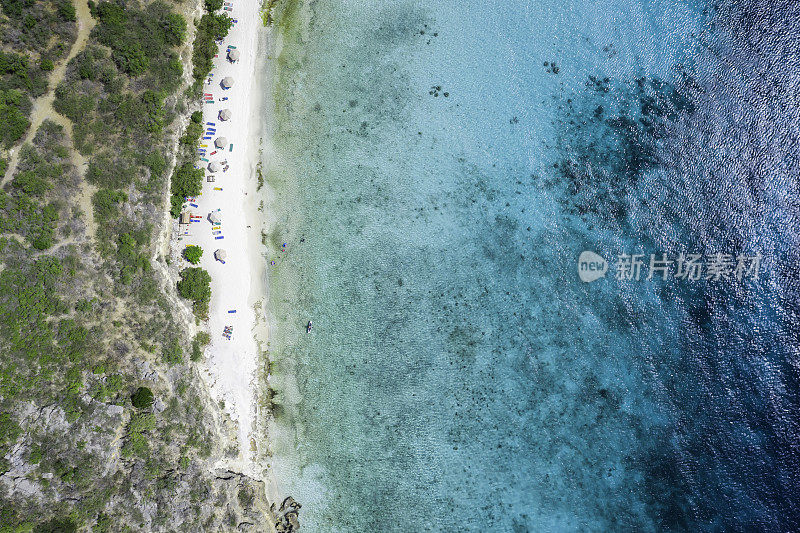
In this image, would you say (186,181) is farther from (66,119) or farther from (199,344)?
(199,344)

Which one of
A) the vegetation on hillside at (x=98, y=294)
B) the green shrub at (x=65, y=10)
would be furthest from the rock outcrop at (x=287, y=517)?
the green shrub at (x=65, y=10)

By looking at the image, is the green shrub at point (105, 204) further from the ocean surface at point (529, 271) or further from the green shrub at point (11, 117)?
the ocean surface at point (529, 271)

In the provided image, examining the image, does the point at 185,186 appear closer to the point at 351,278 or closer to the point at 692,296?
the point at 351,278

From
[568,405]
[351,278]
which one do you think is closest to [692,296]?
[568,405]

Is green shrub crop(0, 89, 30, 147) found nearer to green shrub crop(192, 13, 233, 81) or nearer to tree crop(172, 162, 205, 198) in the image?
tree crop(172, 162, 205, 198)

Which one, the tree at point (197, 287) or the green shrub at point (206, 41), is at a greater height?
the green shrub at point (206, 41)

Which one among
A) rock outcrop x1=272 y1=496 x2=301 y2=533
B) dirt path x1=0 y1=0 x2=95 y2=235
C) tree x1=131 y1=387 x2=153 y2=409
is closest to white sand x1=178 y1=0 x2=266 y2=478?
rock outcrop x1=272 y1=496 x2=301 y2=533
